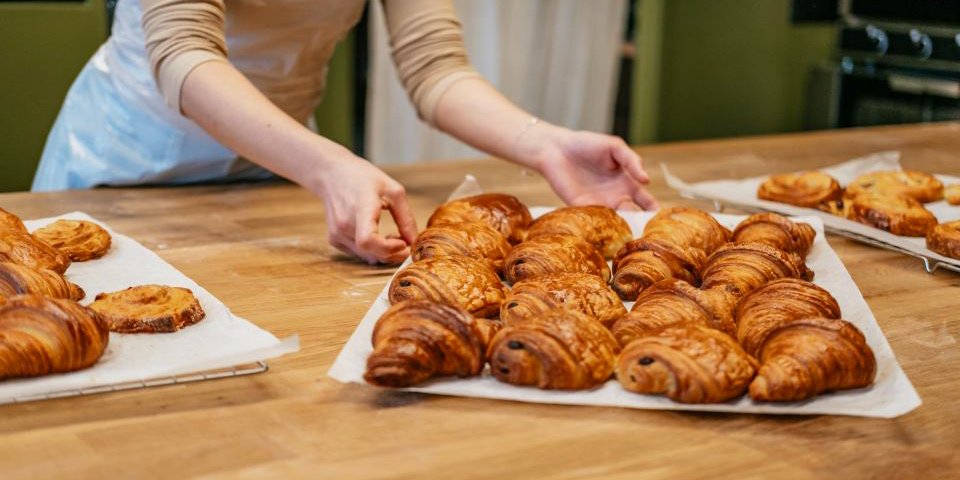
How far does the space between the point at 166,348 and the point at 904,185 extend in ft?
4.42

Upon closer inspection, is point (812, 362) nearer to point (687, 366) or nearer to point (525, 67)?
point (687, 366)

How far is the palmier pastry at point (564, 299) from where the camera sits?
114 centimetres

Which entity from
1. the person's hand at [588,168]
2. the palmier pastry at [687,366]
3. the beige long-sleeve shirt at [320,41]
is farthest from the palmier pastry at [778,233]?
the beige long-sleeve shirt at [320,41]

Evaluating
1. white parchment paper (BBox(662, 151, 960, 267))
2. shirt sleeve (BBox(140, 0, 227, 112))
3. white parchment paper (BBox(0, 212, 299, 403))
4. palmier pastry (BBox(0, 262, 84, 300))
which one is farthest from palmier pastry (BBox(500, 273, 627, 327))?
shirt sleeve (BBox(140, 0, 227, 112))

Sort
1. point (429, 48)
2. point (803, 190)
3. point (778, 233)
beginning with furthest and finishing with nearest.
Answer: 1. point (429, 48)
2. point (803, 190)
3. point (778, 233)

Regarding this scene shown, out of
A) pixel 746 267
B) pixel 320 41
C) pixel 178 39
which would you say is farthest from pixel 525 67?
pixel 746 267

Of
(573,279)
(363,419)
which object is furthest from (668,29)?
(363,419)

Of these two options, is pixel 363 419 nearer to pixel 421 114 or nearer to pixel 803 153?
pixel 421 114

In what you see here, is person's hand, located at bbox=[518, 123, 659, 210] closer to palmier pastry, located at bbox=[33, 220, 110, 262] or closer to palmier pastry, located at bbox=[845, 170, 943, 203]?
palmier pastry, located at bbox=[845, 170, 943, 203]

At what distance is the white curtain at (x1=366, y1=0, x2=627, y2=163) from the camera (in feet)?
13.5

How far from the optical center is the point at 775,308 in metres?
1.11

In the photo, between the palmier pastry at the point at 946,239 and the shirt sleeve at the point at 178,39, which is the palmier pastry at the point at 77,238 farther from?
the palmier pastry at the point at 946,239

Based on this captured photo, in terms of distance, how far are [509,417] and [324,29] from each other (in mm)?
1301

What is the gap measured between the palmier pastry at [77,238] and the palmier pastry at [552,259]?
1.80 ft
